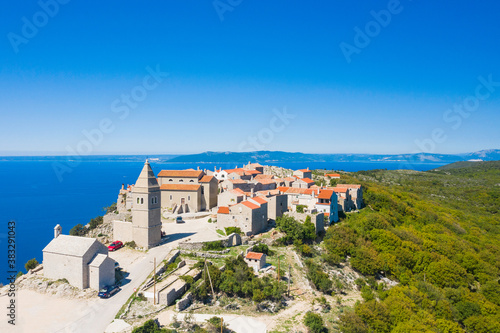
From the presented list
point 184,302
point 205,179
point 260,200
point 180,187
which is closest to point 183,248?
point 184,302

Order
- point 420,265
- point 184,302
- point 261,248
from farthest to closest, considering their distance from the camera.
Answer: point 420,265, point 261,248, point 184,302

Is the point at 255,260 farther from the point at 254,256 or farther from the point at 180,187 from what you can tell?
the point at 180,187

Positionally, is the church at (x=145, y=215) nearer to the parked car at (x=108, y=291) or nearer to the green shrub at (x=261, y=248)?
the parked car at (x=108, y=291)

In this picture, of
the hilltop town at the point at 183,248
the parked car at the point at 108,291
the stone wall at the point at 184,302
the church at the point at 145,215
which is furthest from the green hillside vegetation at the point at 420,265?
the church at the point at 145,215

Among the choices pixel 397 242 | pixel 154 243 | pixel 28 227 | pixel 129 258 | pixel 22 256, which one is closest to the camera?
pixel 129 258

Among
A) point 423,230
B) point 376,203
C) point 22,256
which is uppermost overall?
point 376,203

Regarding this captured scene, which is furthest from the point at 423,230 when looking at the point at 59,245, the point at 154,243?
the point at 59,245

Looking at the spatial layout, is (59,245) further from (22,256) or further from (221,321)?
(22,256)
